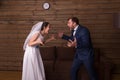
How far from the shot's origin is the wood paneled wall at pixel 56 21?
7.91m

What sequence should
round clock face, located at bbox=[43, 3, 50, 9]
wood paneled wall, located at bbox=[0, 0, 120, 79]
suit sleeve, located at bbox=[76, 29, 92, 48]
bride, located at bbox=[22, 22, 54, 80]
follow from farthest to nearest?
round clock face, located at bbox=[43, 3, 50, 9], wood paneled wall, located at bbox=[0, 0, 120, 79], bride, located at bbox=[22, 22, 54, 80], suit sleeve, located at bbox=[76, 29, 92, 48]

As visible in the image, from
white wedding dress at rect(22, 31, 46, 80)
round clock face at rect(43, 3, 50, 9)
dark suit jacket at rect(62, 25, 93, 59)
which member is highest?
round clock face at rect(43, 3, 50, 9)

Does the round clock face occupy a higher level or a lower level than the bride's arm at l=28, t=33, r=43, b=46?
higher

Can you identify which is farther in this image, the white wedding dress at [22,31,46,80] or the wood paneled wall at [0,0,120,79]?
the wood paneled wall at [0,0,120,79]

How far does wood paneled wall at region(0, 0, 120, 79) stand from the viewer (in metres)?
7.91

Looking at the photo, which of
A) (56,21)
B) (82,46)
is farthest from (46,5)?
(82,46)

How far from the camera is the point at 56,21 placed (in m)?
8.10

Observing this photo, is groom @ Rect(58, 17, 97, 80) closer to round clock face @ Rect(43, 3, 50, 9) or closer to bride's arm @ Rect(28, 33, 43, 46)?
bride's arm @ Rect(28, 33, 43, 46)

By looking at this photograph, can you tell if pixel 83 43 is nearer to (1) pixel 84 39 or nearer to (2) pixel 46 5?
(1) pixel 84 39

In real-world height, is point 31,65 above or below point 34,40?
below

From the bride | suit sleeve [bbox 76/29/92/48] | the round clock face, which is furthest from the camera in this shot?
the round clock face

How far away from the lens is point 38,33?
18.6 ft

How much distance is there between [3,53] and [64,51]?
2.01 m

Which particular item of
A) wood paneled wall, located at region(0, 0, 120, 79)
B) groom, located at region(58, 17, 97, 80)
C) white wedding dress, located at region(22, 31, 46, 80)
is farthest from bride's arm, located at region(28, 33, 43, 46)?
wood paneled wall, located at region(0, 0, 120, 79)
